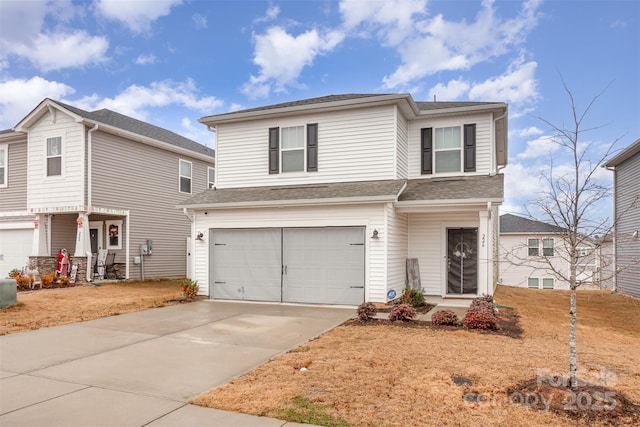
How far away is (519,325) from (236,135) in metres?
9.71

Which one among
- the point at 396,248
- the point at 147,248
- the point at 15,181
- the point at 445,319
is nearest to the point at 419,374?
the point at 445,319

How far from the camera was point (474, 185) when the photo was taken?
1157cm

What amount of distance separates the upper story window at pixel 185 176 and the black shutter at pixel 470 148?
42.5ft

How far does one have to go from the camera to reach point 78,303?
37.3 ft

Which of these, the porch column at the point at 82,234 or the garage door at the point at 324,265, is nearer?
the garage door at the point at 324,265

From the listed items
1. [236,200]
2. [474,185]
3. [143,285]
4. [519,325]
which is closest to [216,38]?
[236,200]

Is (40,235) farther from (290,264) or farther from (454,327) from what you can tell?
(454,327)

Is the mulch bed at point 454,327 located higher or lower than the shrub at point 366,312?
lower

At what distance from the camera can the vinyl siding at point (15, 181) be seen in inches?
690

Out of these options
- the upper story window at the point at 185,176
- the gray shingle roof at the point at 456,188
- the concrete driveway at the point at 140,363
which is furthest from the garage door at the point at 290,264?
the upper story window at the point at 185,176

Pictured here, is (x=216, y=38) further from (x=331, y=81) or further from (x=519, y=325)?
(x=519, y=325)

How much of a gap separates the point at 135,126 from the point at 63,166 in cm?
362

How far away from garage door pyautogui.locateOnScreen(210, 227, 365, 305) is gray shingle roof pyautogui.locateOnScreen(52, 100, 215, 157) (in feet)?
24.5

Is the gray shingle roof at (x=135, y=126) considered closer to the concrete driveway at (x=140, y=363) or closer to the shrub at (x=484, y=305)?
the concrete driveway at (x=140, y=363)
